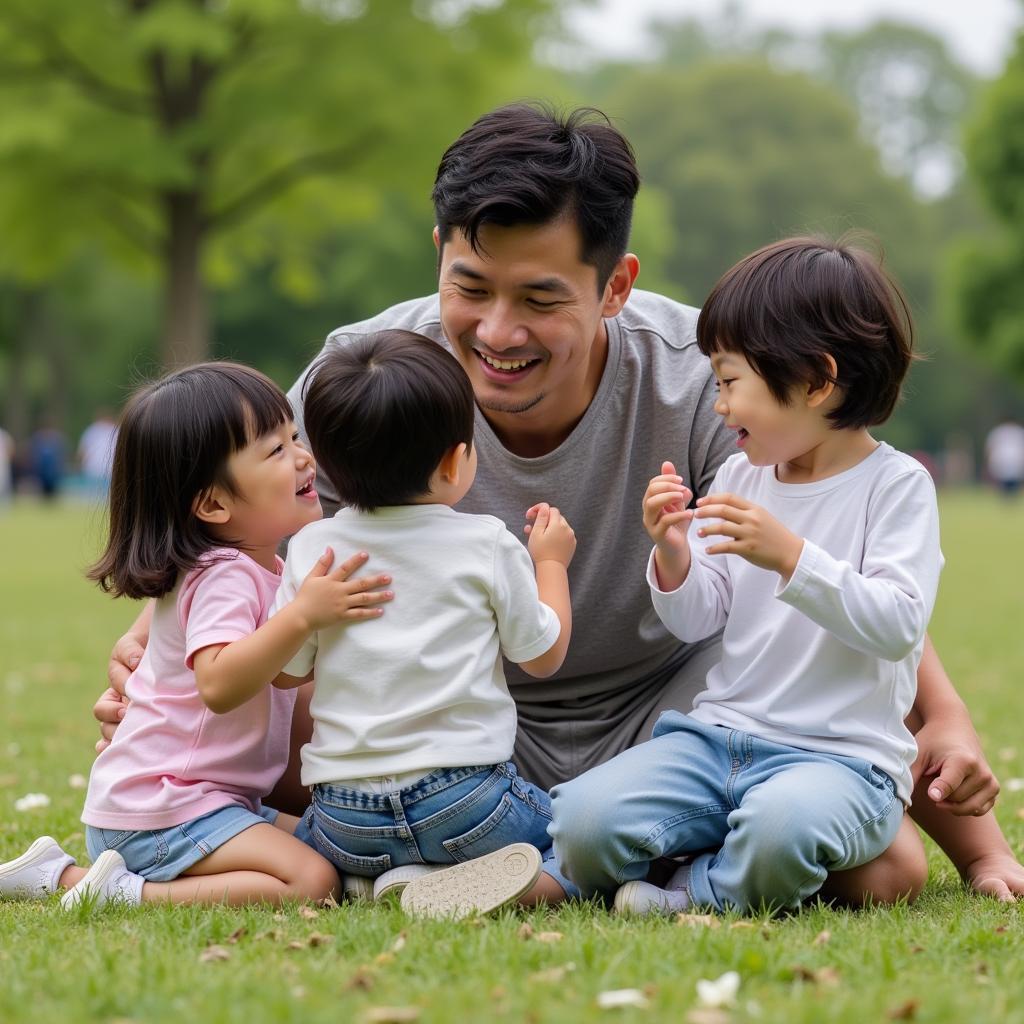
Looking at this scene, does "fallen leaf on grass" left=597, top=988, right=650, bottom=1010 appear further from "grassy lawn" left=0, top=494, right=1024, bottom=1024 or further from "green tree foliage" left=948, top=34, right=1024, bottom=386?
"green tree foliage" left=948, top=34, right=1024, bottom=386

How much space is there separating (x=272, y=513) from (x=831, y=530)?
1.32m

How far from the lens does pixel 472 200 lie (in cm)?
372

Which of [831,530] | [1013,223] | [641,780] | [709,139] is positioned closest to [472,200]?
[831,530]

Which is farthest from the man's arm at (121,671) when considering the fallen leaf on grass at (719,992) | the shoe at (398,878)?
the fallen leaf on grass at (719,992)

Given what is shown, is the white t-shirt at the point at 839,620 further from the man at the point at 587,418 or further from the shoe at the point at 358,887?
the shoe at the point at 358,887

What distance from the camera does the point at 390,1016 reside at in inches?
95.2

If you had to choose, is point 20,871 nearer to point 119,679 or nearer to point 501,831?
point 119,679

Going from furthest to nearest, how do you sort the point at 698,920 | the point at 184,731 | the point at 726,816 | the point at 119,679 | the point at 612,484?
the point at 612,484, the point at 119,679, the point at 184,731, the point at 726,816, the point at 698,920

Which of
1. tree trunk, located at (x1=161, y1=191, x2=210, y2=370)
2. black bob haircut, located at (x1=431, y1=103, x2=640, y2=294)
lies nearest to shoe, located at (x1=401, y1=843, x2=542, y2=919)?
black bob haircut, located at (x1=431, y1=103, x2=640, y2=294)

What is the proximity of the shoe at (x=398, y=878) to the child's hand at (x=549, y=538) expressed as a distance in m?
0.75

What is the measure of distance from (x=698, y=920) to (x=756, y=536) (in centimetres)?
80

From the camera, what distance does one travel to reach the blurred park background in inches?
867

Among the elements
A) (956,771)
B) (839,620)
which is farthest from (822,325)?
(956,771)

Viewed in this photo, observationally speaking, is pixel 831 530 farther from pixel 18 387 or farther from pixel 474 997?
pixel 18 387
